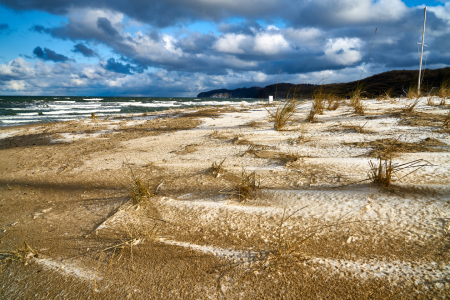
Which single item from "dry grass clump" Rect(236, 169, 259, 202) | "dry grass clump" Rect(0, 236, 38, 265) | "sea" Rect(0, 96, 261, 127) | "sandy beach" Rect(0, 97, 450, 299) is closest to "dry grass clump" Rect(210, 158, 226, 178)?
"sandy beach" Rect(0, 97, 450, 299)

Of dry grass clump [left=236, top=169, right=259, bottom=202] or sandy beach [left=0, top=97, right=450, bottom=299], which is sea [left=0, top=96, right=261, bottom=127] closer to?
sandy beach [left=0, top=97, right=450, bottom=299]

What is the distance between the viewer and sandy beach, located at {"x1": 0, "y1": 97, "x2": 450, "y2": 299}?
2.76 ft

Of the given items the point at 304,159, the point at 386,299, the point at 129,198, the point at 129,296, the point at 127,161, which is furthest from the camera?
the point at 127,161

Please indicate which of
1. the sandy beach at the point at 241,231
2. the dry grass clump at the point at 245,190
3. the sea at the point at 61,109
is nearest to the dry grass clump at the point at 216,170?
the sandy beach at the point at 241,231

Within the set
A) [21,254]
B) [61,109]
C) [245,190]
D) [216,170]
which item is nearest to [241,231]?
[245,190]

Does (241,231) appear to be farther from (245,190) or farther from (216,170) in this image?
(216,170)

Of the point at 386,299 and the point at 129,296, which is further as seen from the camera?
the point at 129,296

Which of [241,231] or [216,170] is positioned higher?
[216,170]

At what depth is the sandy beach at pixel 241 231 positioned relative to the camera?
841mm

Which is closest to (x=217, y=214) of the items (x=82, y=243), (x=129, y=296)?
(x=129, y=296)

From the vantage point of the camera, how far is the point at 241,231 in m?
1.16

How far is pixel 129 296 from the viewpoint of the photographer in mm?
866

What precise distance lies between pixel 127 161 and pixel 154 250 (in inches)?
63.6

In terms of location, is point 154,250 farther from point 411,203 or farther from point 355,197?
point 411,203
